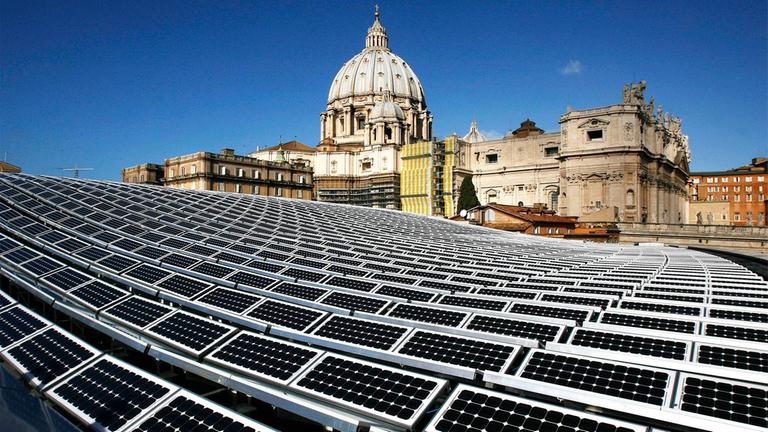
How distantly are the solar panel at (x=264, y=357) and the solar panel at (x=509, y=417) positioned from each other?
2.92 m

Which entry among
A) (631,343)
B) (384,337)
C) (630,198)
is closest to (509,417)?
(384,337)

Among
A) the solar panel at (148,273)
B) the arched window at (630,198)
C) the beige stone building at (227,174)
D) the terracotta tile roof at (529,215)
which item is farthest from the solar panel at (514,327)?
the arched window at (630,198)

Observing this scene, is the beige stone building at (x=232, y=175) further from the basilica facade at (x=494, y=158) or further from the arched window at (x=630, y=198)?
the arched window at (x=630, y=198)

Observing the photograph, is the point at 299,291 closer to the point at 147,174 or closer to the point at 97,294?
the point at 97,294

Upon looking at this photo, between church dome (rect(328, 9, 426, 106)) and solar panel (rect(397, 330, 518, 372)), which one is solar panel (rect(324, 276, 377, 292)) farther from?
church dome (rect(328, 9, 426, 106))

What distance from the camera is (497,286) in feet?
48.7

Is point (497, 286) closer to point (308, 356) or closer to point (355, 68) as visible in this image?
point (308, 356)

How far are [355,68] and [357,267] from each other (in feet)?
427

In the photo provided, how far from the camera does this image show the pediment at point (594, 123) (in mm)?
76869

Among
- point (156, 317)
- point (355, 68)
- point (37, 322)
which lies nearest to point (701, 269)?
point (156, 317)

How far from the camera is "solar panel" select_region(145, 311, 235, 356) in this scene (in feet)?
30.7

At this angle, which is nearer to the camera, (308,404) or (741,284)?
(308,404)

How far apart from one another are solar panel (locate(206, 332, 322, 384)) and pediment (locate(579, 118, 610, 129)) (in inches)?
3143

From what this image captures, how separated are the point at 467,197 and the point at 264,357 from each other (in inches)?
3348
